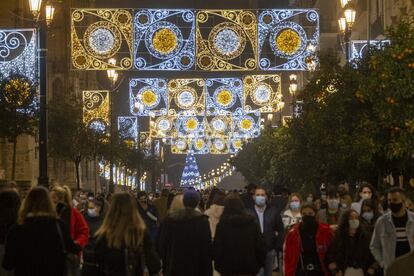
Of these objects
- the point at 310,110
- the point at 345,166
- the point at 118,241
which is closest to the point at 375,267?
the point at 118,241

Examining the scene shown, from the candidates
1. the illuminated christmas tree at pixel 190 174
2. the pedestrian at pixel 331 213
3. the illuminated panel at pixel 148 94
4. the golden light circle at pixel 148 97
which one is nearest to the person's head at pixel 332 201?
the pedestrian at pixel 331 213

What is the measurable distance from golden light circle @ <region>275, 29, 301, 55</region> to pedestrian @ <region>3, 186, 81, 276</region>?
114ft

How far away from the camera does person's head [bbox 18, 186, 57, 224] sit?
1138 centimetres

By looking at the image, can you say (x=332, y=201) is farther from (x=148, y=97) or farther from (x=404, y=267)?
(x=148, y=97)

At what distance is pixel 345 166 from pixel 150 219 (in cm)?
1258

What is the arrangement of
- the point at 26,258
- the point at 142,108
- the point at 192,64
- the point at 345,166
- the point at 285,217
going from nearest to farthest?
the point at 26,258 → the point at 285,217 → the point at 345,166 → the point at 192,64 → the point at 142,108

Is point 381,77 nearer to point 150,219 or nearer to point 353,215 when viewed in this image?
point 150,219

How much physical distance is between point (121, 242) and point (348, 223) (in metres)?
4.37

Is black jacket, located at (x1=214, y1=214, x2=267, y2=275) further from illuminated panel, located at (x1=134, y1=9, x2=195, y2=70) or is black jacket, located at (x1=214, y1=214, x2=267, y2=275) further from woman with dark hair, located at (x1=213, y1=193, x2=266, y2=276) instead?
illuminated panel, located at (x1=134, y1=9, x2=195, y2=70)

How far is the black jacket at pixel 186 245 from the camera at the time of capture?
12023mm

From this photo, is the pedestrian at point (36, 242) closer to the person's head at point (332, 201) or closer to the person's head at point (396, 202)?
the person's head at point (396, 202)

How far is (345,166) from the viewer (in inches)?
1268

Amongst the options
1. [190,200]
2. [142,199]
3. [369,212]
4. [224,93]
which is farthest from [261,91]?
[190,200]

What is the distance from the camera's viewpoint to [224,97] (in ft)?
194
